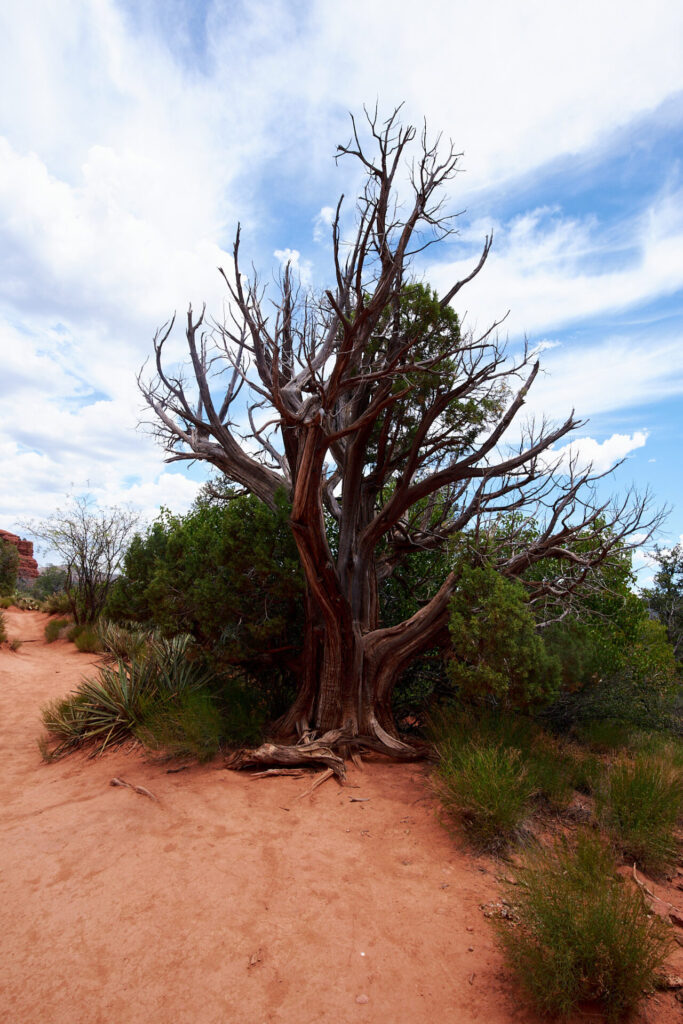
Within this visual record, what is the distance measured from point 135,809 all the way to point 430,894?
3.14 metres

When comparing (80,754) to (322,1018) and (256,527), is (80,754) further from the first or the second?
(322,1018)

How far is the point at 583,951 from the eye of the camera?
318 centimetres

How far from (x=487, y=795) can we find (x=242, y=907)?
2304 mm

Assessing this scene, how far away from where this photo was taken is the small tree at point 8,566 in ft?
88.1

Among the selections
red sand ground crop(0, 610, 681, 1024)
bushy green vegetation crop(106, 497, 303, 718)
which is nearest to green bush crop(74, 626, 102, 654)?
bushy green vegetation crop(106, 497, 303, 718)

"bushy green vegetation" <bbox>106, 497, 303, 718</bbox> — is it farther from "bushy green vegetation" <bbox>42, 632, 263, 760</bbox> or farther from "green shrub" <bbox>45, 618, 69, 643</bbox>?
"green shrub" <bbox>45, 618, 69, 643</bbox>

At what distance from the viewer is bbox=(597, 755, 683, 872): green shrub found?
209 inches

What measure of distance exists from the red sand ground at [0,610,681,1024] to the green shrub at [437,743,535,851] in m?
0.28

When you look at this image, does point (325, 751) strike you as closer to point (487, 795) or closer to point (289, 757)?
point (289, 757)

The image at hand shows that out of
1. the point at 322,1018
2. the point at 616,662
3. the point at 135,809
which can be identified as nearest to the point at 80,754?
the point at 135,809

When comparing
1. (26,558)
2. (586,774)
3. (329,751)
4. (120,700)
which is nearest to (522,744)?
(586,774)

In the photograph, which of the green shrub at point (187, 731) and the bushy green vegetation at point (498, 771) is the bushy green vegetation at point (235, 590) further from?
the bushy green vegetation at point (498, 771)

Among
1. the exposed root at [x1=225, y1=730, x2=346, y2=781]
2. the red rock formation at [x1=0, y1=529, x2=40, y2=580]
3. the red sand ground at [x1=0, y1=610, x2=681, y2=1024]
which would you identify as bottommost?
the red sand ground at [x1=0, y1=610, x2=681, y2=1024]

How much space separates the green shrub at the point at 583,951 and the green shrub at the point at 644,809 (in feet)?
6.77
